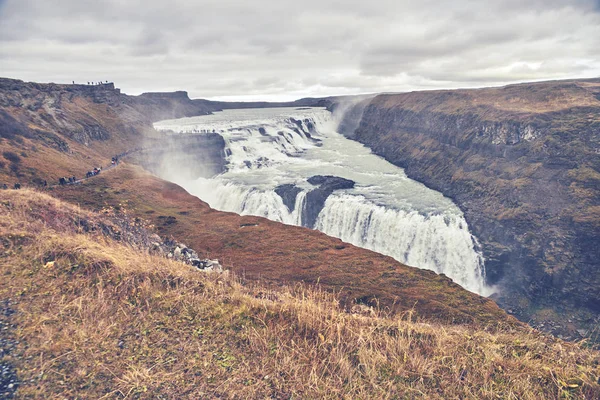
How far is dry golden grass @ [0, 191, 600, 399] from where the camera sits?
154 inches

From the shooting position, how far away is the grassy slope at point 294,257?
542 inches

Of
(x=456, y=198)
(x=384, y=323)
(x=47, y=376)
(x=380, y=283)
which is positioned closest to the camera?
(x=47, y=376)

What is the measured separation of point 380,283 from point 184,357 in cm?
1240

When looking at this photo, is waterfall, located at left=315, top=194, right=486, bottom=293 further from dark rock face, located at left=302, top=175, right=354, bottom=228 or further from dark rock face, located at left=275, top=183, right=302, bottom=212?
dark rock face, located at left=275, top=183, right=302, bottom=212

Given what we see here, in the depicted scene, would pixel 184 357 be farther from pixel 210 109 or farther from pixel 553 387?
pixel 210 109

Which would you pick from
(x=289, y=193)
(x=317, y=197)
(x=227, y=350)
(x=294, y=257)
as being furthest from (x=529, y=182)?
(x=227, y=350)

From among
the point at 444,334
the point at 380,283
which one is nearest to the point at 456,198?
the point at 380,283

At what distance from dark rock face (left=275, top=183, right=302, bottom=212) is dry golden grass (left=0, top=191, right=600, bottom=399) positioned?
107 ft

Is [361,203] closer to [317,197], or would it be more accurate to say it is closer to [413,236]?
[317,197]

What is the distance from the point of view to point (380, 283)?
50.1ft

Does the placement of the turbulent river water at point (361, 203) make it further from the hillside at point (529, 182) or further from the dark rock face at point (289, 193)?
the hillside at point (529, 182)

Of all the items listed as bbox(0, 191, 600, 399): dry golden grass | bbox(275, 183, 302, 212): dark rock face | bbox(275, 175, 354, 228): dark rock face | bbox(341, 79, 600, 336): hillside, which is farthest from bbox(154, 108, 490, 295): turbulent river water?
bbox(0, 191, 600, 399): dry golden grass

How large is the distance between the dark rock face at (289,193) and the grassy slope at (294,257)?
12.3 metres

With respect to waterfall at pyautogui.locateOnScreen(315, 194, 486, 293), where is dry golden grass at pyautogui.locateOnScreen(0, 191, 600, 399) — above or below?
above
